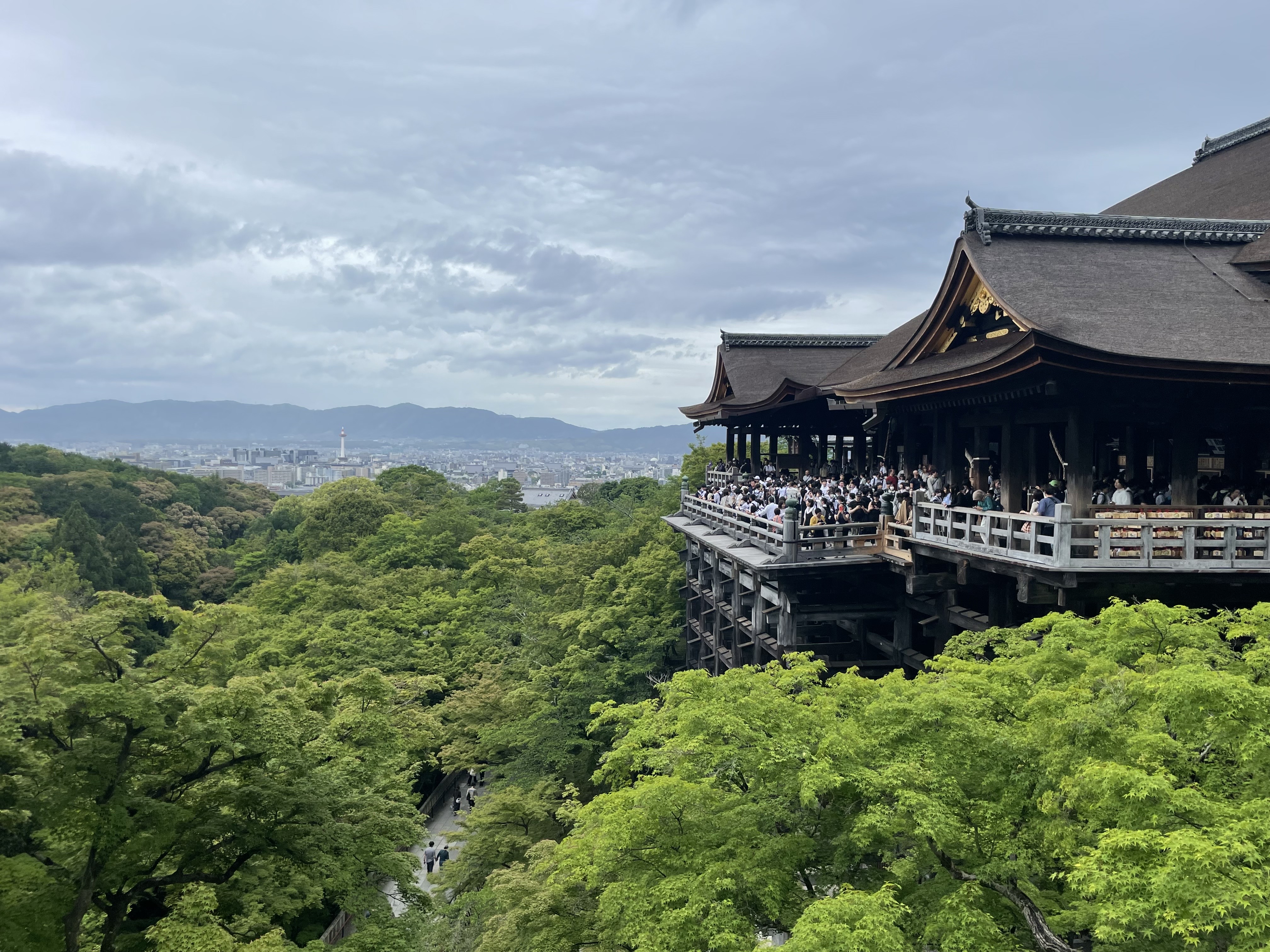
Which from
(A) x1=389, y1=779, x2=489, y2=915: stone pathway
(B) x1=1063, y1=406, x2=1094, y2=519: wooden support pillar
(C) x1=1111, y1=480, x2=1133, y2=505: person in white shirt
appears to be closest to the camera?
(C) x1=1111, y1=480, x2=1133, y2=505: person in white shirt

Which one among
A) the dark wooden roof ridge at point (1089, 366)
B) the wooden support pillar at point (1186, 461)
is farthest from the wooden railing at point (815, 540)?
the wooden support pillar at point (1186, 461)

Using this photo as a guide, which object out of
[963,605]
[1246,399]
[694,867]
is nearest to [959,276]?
[1246,399]

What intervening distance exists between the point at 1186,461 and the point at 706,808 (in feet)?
29.8

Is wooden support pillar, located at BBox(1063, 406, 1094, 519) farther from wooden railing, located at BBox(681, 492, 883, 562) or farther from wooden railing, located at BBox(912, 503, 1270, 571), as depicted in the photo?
wooden railing, located at BBox(681, 492, 883, 562)

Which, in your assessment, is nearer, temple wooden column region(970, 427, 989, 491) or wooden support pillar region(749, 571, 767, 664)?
temple wooden column region(970, 427, 989, 491)

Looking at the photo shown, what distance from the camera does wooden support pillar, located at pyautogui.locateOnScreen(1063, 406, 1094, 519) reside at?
40.2ft

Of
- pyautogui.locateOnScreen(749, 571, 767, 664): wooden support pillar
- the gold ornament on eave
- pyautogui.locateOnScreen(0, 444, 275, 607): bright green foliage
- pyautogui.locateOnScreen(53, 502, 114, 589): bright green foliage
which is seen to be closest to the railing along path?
the gold ornament on eave

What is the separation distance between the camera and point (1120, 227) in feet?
50.1

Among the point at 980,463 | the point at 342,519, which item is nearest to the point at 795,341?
the point at 980,463

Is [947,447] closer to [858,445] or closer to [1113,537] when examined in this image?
[1113,537]

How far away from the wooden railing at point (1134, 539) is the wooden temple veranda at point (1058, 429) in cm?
3

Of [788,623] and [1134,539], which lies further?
[788,623]

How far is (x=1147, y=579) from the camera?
11.4 meters

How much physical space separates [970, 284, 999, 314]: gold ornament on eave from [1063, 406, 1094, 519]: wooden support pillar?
9.35 feet
